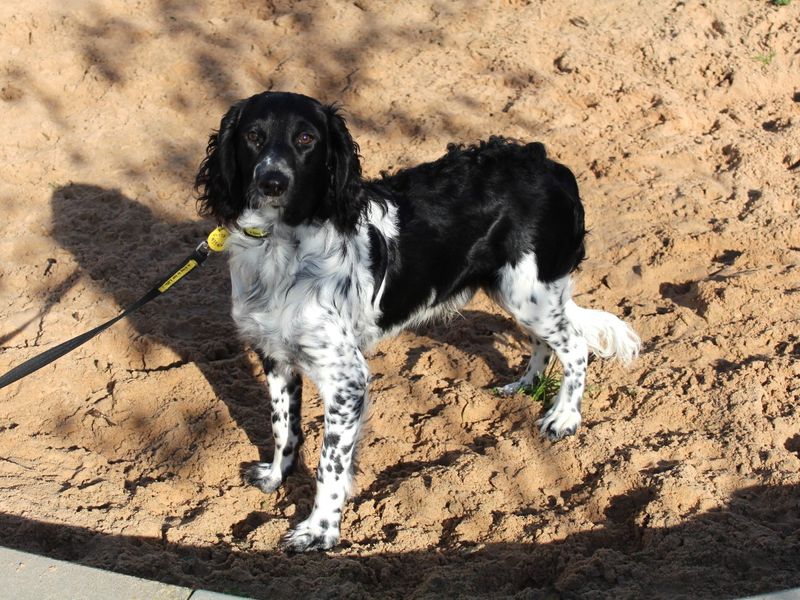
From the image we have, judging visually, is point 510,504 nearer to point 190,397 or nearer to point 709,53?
point 190,397

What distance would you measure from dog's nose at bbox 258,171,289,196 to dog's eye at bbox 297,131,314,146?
0.20 m

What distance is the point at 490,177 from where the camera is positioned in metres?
4.45

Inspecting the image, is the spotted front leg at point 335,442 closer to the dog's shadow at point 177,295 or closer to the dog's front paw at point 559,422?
the dog's shadow at point 177,295

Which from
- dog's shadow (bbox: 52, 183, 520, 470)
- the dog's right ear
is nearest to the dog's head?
the dog's right ear

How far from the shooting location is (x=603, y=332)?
4.90 metres

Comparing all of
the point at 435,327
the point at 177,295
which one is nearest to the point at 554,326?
the point at 435,327

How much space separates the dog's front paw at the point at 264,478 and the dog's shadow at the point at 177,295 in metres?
0.15

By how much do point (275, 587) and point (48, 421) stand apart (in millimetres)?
1743

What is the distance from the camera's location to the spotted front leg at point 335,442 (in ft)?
12.7

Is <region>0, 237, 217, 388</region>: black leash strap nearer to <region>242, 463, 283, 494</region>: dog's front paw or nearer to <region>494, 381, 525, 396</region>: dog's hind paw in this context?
<region>242, 463, 283, 494</region>: dog's front paw

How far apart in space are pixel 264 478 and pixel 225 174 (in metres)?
1.52

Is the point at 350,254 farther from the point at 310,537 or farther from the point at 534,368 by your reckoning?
the point at 534,368

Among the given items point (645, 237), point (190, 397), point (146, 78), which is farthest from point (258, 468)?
point (146, 78)

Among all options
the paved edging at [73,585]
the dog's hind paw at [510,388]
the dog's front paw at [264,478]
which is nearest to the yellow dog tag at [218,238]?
the dog's front paw at [264,478]
